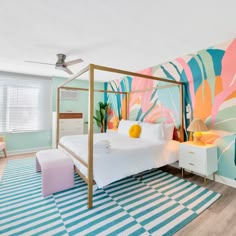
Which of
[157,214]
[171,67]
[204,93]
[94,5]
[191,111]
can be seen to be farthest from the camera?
[171,67]

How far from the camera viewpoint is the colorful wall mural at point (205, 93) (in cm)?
247

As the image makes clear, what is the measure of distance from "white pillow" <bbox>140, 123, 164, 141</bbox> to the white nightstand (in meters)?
0.46

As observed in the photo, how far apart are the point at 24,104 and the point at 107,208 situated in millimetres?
4045

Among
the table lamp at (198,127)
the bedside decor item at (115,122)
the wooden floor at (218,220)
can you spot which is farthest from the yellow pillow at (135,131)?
the wooden floor at (218,220)

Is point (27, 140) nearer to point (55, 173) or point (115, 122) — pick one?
point (115, 122)

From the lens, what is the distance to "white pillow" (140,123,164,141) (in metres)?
3.09

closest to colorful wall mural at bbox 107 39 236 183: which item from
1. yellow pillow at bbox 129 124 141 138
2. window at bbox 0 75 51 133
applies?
yellow pillow at bbox 129 124 141 138

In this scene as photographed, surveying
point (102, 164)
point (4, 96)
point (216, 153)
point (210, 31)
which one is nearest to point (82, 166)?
point (102, 164)

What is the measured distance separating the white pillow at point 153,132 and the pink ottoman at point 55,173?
1672 millimetres

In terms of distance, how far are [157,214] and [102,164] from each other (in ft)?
3.04

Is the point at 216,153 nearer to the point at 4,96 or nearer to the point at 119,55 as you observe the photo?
the point at 119,55

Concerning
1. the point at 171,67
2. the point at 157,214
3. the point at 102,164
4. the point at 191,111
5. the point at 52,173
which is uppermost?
the point at 171,67

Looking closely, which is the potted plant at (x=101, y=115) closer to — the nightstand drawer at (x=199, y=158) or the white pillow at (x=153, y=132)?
the white pillow at (x=153, y=132)

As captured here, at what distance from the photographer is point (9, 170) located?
3.15 m
